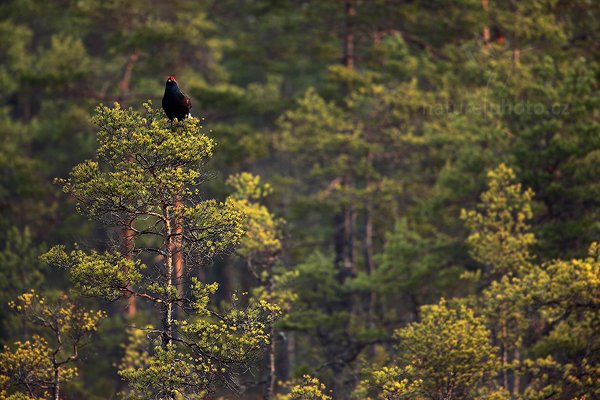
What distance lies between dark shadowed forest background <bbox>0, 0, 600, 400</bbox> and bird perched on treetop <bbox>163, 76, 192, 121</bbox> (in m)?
0.29

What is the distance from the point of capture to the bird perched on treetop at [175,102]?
20.5 m

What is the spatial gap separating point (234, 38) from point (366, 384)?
31.9m

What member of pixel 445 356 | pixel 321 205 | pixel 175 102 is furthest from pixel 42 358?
pixel 321 205

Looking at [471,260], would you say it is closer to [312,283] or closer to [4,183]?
[312,283]

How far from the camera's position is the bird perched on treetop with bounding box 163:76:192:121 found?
2050cm

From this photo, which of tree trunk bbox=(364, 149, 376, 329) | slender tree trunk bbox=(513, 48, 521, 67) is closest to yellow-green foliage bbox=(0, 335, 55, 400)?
tree trunk bbox=(364, 149, 376, 329)

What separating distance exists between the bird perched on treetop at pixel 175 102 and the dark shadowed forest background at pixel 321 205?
0.29 metres

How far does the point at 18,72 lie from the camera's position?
47500 millimetres

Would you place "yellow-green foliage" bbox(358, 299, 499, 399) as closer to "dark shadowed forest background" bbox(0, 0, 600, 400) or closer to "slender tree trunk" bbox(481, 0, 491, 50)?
"dark shadowed forest background" bbox(0, 0, 600, 400)

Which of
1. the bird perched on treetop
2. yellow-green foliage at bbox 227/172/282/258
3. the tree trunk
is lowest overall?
the bird perched on treetop

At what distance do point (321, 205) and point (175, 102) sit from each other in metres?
18.6

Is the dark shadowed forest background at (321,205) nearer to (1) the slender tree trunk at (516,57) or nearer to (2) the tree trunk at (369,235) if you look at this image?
(2) the tree trunk at (369,235)

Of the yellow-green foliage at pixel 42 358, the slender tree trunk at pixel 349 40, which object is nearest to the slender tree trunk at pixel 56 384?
the yellow-green foliage at pixel 42 358

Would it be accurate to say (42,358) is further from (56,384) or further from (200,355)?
(200,355)
